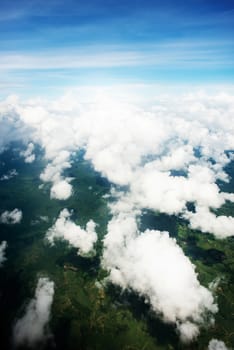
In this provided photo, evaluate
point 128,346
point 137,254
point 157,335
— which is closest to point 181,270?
point 137,254

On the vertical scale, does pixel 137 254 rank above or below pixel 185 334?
above

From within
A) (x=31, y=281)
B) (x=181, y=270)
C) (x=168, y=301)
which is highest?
(x=181, y=270)

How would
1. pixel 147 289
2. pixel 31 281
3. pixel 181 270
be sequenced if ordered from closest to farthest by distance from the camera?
1. pixel 181 270
2. pixel 147 289
3. pixel 31 281

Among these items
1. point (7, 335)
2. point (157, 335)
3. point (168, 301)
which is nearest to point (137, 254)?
point (168, 301)

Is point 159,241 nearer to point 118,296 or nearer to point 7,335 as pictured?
point 118,296

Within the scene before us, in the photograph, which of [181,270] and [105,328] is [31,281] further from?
[181,270]

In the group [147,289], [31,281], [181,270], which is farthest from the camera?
[31,281]

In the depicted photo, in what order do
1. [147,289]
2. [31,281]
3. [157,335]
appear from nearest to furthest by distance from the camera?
[157,335] → [147,289] → [31,281]

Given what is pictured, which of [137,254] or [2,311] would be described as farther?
[137,254]

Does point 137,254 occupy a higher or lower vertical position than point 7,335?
higher
